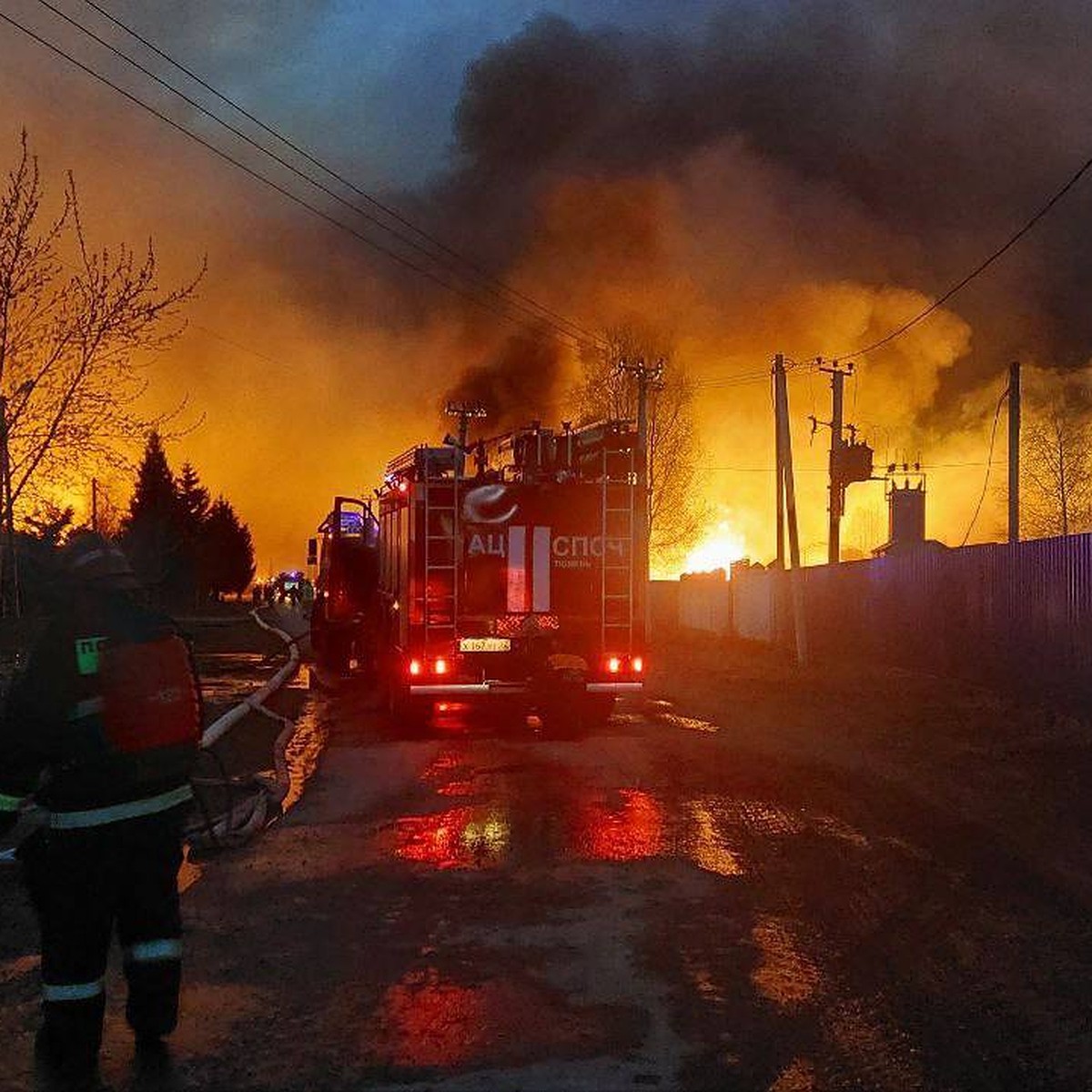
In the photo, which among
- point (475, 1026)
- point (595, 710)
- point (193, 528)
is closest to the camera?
point (475, 1026)

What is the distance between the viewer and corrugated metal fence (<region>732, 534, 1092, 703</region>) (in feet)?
51.1

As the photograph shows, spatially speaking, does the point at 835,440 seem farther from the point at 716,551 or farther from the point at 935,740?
the point at 935,740

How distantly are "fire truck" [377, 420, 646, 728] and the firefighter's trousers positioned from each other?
890 cm

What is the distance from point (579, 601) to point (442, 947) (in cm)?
813

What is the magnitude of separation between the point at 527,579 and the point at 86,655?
9.50m

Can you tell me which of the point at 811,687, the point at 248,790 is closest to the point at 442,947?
the point at 248,790

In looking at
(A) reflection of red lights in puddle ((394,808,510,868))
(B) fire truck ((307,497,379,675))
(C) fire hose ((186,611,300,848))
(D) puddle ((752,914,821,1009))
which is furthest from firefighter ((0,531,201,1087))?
(B) fire truck ((307,497,379,675))

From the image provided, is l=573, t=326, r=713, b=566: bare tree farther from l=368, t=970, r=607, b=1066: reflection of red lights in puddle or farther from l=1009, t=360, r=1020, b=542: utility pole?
l=368, t=970, r=607, b=1066: reflection of red lights in puddle

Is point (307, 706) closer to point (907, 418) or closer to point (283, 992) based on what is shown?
point (283, 992)

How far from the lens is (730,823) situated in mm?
8273

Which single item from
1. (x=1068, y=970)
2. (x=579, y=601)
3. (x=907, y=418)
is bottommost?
(x=1068, y=970)

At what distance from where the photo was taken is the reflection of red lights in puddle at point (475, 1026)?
Answer: 13.6 feet

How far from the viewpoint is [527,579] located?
13.2m

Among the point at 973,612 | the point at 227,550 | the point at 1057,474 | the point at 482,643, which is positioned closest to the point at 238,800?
the point at 482,643
